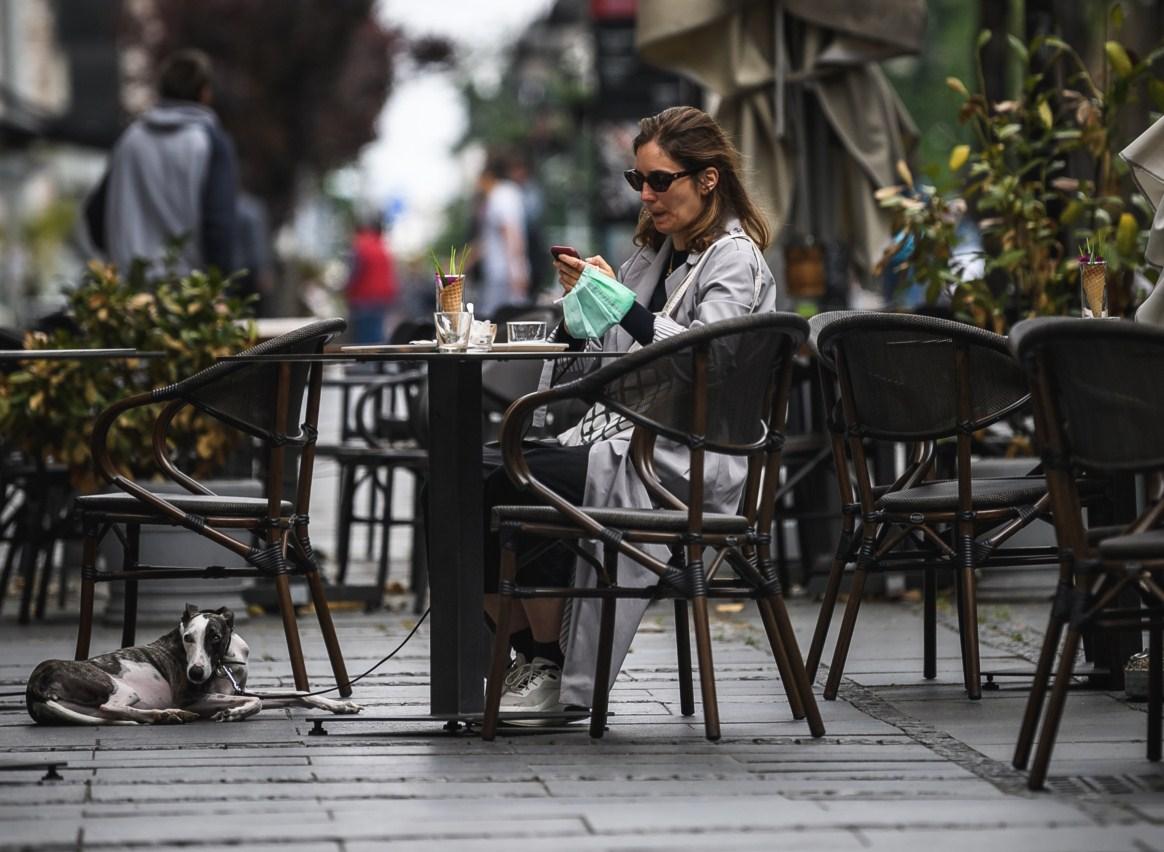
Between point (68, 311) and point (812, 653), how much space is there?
3.48 metres

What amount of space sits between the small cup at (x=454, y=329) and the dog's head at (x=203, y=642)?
3.43ft

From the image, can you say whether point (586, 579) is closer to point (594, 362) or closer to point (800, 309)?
point (594, 362)

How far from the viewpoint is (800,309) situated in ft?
31.0

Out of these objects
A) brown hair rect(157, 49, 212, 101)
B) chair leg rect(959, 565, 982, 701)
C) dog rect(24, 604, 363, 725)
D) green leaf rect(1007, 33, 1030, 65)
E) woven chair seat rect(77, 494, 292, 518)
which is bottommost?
dog rect(24, 604, 363, 725)

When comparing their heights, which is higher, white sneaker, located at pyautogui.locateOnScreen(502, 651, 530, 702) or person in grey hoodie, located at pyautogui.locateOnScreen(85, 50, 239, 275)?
person in grey hoodie, located at pyautogui.locateOnScreen(85, 50, 239, 275)

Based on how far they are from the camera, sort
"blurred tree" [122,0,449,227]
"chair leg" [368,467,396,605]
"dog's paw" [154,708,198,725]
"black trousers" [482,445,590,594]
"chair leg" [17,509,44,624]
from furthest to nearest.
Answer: "blurred tree" [122,0,449,227], "chair leg" [368,467,396,605], "chair leg" [17,509,44,624], "dog's paw" [154,708,198,725], "black trousers" [482,445,590,594]

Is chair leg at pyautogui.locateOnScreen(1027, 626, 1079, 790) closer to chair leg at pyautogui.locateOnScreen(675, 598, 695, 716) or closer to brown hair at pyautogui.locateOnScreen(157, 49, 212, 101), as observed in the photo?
chair leg at pyautogui.locateOnScreen(675, 598, 695, 716)

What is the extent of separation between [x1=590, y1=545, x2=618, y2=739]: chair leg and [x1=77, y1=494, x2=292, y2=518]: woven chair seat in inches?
44.4

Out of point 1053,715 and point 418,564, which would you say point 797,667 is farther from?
point 418,564

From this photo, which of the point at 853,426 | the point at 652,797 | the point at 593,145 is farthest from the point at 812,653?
the point at 593,145

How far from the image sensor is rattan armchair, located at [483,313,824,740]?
17.5ft

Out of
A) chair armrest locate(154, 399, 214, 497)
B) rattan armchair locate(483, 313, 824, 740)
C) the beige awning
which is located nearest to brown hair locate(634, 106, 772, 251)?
rattan armchair locate(483, 313, 824, 740)

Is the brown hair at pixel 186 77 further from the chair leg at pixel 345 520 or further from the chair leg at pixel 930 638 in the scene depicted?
the chair leg at pixel 930 638

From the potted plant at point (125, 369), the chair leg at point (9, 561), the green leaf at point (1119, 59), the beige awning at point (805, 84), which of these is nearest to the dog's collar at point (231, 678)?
the potted plant at point (125, 369)
